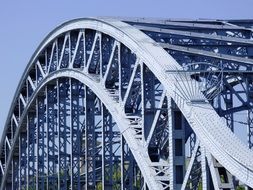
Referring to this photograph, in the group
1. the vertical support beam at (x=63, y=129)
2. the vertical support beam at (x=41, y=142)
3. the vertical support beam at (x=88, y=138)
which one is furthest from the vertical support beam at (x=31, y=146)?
the vertical support beam at (x=88, y=138)

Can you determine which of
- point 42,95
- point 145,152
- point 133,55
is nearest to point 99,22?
point 133,55

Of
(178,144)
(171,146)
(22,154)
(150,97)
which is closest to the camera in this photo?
(171,146)

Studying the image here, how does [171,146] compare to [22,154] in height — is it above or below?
below

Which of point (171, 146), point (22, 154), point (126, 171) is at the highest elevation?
point (22, 154)

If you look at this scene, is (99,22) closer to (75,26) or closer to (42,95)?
(75,26)

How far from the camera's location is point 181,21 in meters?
45.6

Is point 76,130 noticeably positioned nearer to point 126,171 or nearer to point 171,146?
point 126,171

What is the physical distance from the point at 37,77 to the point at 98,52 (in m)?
A: 14.8

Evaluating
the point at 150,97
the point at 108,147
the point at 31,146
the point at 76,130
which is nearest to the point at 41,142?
the point at 31,146

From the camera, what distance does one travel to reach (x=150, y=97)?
40.0 metres

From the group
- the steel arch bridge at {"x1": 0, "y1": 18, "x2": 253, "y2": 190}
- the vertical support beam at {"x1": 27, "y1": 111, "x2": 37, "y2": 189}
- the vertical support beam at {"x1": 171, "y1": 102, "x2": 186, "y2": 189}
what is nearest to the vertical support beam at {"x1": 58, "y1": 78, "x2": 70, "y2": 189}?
the steel arch bridge at {"x1": 0, "y1": 18, "x2": 253, "y2": 190}

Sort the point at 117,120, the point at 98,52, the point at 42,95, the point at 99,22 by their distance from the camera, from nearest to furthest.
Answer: the point at 117,120 → the point at 99,22 → the point at 98,52 → the point at 42,95

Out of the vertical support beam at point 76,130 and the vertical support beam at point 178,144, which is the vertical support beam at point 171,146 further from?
the vertical support beam at point 76,130

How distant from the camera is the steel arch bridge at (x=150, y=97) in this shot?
1341 inches
